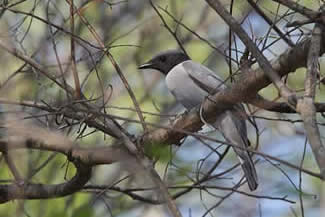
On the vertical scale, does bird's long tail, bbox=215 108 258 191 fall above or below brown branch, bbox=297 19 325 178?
below

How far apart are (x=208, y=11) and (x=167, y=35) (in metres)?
0.63

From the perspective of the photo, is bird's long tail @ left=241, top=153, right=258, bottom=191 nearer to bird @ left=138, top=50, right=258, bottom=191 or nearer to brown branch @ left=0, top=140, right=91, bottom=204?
bird @ left=138, top=50, right=258, bottom=191

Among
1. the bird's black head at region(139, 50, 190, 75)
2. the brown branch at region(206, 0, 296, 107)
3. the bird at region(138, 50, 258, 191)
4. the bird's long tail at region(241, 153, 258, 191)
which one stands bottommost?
the bird's long tail at region(241, 153, 258, 191)

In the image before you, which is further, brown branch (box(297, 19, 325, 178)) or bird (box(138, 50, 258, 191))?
bird (box(138, 50, 258, 191))

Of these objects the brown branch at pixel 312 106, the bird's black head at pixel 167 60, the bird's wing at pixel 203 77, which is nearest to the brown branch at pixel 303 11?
the brown branch at pixel 312 106

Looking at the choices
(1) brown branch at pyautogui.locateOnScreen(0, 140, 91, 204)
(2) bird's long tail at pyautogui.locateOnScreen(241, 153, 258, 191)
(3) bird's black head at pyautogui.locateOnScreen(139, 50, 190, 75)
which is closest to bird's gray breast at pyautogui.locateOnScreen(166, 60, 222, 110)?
(3) bird's black head at pyautogui.locateOnScreen(139, 50, 190, 75)

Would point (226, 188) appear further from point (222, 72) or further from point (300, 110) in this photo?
point (222, 72)

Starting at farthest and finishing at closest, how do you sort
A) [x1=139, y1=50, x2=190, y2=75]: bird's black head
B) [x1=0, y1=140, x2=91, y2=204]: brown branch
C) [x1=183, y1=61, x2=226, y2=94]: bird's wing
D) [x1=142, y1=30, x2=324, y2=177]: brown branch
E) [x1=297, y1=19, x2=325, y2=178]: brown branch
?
[x1=139, y1=50, x2=190, y2=75]: bird's black head < [x1=183, y1=61, x2=226, y2=94]: bird's wing < [x1=0, y1=140, x2=91, y2=204]: brown branch < [x1=142, y1=30, x2=324, y2=177]: brown branch < [x1=297, y1=19, x2=325, y2=178]: brown branch

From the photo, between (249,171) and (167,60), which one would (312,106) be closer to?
(249,171)

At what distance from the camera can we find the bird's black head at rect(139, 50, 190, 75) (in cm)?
639

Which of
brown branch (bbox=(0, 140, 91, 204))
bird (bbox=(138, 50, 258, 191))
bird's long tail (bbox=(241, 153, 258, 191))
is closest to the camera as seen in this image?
brown branch (bbox=(0, 140, 91, 204))

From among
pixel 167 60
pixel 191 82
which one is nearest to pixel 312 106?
pixel 191 82

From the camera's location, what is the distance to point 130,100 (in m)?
7.25

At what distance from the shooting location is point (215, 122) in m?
4.49
